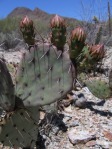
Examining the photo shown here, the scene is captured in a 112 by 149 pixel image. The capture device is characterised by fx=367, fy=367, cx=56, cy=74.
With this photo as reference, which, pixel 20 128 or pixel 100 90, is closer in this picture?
pixel 20 128

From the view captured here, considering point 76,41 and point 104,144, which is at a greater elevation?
point 76,41

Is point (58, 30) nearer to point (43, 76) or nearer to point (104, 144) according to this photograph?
point (43, 76)

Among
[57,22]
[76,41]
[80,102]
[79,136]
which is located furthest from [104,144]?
[57,22]

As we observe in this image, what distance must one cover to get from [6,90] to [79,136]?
3.59ft

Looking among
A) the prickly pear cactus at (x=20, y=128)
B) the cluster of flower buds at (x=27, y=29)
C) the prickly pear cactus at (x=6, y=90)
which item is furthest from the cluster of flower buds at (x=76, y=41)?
the prickly pear cactus at (x=20, y=128)

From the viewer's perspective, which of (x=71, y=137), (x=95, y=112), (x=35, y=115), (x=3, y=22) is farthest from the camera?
(x=3, y=22)

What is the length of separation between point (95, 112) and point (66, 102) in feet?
1.17

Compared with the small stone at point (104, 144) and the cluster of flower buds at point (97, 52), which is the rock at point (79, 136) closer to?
the small stone at point (104, 144)

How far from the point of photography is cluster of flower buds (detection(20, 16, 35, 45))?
2791 millimetres

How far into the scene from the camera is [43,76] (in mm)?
2781

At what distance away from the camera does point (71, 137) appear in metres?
3.52

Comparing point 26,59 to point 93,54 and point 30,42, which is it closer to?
point 30,42

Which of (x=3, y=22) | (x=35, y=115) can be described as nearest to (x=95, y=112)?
(x=35, y=115)

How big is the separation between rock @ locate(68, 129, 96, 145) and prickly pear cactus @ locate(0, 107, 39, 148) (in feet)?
1.42
